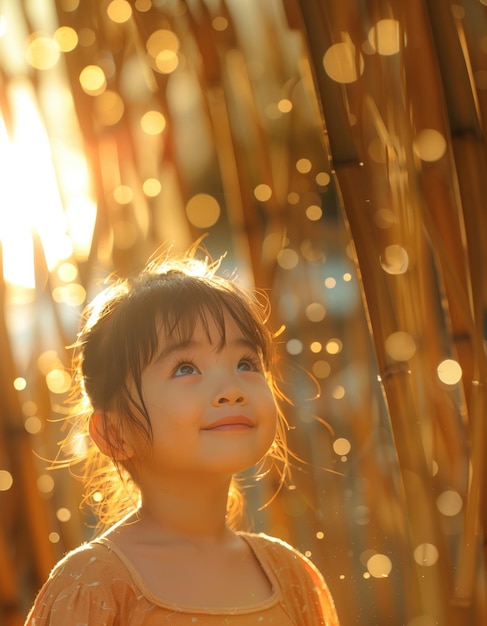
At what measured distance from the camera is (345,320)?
1.14 metres

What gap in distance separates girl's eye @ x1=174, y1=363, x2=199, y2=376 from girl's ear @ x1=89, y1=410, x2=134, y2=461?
0.07 metres

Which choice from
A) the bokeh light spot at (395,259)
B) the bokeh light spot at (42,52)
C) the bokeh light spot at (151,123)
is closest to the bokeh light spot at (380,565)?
the bokeh light spot at (395,259)

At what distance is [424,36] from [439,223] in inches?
6.2

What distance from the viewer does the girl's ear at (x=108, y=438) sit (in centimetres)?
83

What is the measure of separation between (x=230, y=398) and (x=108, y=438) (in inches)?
4.7

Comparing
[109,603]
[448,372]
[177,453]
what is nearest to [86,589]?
[109,603]

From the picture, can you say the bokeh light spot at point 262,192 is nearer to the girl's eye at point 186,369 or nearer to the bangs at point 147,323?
the bangs at point 147,323

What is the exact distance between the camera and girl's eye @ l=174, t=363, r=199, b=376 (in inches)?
31.9

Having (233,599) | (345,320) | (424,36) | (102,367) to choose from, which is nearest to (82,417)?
(102,367)

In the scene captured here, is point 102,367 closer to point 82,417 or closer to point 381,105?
point 82,417

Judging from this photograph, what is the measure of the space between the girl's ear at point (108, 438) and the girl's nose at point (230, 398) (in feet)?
0.29

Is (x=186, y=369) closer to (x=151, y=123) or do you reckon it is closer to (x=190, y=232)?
(x=190, y=232)

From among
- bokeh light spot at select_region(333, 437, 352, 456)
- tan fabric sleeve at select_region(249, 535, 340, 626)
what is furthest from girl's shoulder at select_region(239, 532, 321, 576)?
bokeh light spot at select_region(333, 437, 352, 456)

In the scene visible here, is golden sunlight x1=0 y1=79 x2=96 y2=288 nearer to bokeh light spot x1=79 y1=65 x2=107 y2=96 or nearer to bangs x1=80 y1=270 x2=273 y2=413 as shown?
bokeh light spot x1=79 y1=65 x2=107 y2=96
